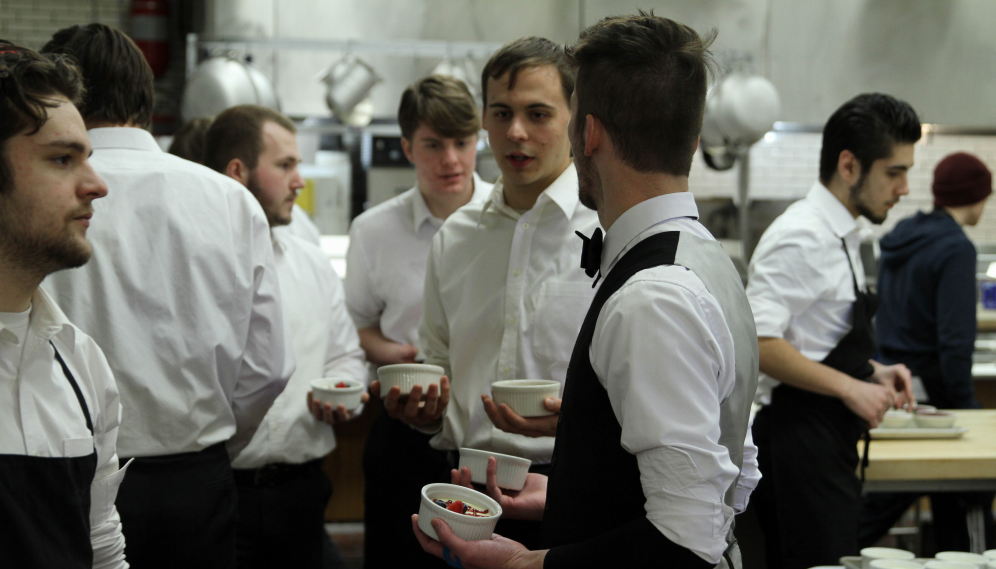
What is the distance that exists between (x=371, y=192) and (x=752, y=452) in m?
4.54

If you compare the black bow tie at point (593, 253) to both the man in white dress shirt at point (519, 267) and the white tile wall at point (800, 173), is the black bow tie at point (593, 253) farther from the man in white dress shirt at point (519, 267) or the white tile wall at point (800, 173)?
the white tile wall at point (800, 173)

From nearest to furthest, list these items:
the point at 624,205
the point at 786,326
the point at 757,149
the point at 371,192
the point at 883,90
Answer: the point at 624,205, the point at 786,326, the point at 371,192, the point at 883,90, the point at 757,149

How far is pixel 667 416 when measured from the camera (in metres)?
1.12

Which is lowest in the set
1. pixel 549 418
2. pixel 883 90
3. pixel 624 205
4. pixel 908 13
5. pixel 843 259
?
pixel 549 418

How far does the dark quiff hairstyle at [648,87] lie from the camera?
1274 mm

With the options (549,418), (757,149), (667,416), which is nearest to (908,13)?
(757,149)

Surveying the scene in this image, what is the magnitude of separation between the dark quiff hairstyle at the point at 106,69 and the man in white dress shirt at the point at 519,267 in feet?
2.72

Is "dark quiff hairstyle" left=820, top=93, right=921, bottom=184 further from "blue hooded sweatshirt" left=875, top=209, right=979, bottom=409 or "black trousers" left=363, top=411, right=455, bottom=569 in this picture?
"black trousers" left=363, top=411, right=455, bottom=569

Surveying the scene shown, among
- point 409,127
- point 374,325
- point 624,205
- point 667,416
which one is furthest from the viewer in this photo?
point 374,325

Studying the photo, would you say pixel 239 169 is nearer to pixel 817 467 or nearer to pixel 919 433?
pixel 817 467

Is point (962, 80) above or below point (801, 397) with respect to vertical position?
above

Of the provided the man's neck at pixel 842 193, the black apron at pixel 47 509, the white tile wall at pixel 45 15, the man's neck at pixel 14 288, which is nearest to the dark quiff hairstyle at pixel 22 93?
the man's neck at pixel 14 288

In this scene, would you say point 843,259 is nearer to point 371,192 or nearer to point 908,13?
point 371,192

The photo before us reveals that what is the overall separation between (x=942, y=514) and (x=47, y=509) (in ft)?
11.1
